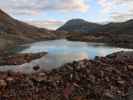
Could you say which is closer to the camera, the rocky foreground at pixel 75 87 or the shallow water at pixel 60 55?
the rocky foreground at pixel 75 87

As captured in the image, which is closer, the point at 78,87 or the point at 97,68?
the point at 78,87

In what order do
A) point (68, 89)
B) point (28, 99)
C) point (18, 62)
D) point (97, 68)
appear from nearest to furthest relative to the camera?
point (28, 99)
point (68, 89)
point (97, 68)
point (18, 62)

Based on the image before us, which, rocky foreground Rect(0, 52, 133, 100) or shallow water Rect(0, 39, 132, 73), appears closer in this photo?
rocky foreground Rect(0, 52, 133, 100)

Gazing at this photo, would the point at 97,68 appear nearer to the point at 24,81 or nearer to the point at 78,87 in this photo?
the point at 78,87

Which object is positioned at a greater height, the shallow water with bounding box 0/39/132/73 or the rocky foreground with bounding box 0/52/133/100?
the rocky foreground with bounding box 0/52/133/100

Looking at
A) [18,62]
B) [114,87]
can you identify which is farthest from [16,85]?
[18,62]

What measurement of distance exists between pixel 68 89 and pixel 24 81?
4275 millimetres

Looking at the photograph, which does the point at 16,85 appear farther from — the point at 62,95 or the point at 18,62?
the point at 18,62

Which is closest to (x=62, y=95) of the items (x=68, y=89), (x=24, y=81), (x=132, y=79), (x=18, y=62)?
(x=68, y=89)

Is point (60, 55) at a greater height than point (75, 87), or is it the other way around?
point (75, 87)

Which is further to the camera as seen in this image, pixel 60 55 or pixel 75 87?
pixel 60 55

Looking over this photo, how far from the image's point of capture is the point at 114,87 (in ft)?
75.8

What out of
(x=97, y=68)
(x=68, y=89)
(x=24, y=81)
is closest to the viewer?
(x=68, y=89)

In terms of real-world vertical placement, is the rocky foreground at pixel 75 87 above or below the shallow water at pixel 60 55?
above
